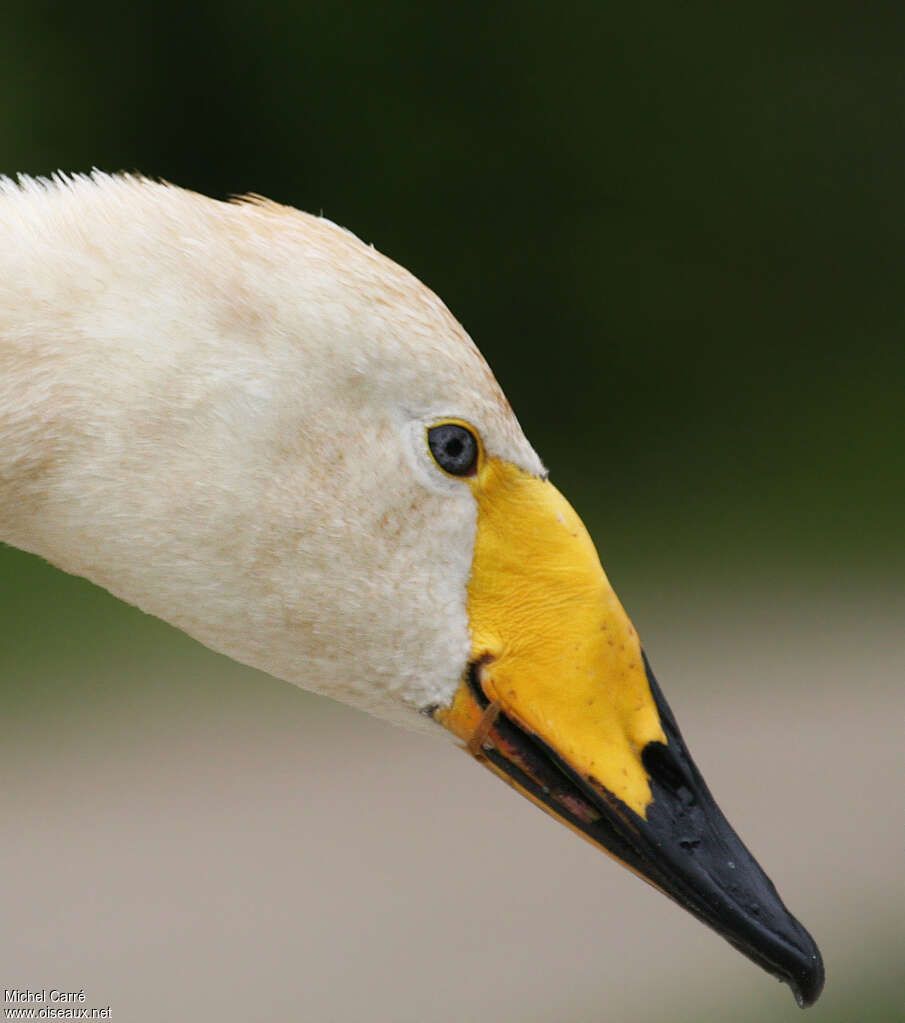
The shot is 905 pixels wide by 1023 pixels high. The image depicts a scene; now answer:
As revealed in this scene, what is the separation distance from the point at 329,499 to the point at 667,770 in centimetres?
57

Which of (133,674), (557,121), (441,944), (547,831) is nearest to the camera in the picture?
(441,944)

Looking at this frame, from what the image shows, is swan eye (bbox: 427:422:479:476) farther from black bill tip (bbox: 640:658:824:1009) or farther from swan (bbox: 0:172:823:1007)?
black bill tip (bbox: 640:658:824:1009)

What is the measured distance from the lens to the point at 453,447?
5.86ft

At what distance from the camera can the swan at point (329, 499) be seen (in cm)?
169

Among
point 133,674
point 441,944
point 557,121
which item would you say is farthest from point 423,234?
point 441,944

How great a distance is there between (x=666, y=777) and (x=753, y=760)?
117 inches

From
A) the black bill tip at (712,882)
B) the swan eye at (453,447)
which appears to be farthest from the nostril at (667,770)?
the swan eye at (453,447)

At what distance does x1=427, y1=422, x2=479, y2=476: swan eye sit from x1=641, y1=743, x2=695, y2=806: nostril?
1.43 ft

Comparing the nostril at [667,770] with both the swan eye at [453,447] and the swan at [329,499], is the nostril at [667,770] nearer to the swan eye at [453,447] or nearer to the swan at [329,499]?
the swan at [329,499]

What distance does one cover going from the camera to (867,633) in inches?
212

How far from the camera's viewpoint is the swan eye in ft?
5.82

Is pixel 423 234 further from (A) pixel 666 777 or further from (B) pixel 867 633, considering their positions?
(A) pixel 666 777

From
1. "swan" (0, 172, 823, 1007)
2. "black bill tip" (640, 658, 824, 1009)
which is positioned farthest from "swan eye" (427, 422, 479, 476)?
"black bill tip" (640, 658, 824, 1009)

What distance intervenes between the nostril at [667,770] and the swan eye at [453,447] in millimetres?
437
